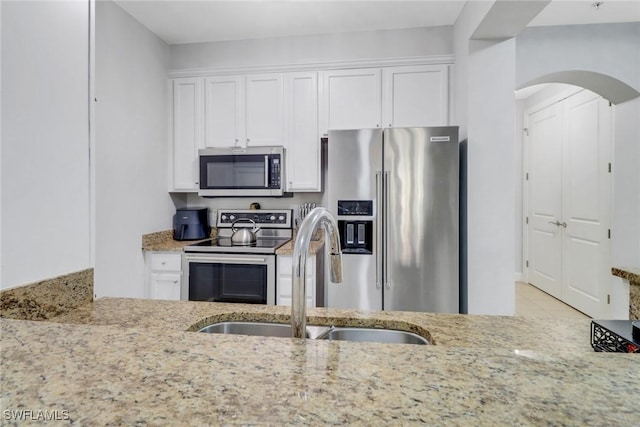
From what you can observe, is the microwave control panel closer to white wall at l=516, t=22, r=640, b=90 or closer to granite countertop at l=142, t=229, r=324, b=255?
granite countertop at l=142, t=229, r=324, b=255

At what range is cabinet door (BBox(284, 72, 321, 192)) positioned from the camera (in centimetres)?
294

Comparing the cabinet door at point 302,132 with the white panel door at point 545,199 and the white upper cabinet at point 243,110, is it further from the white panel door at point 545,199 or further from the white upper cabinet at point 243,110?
the white panel door at point 545,199

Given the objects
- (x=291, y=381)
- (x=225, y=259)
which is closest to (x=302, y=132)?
(x=225, y=259)

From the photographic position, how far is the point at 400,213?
→ 7.97ft

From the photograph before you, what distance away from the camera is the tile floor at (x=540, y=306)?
11.8 feet

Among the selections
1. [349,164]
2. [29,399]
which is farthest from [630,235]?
[29,399]

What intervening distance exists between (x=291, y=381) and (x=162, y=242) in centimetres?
284

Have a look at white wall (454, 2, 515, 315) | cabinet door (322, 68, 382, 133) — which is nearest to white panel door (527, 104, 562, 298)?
white wall (454, 2, 515, 315)

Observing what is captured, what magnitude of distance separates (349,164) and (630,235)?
2.69 m

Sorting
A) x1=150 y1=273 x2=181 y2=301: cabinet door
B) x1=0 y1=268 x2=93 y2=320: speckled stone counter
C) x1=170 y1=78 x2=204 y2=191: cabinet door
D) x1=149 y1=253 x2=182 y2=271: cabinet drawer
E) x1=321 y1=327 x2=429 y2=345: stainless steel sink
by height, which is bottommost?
x1=150 y1=273 x2=181 y2=301: cabinet door

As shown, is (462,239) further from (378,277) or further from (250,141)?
(250,141)

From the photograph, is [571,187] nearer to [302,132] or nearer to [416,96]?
[416,96]

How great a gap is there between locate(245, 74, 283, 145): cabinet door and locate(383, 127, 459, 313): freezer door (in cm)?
109

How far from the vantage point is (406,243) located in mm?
2426
